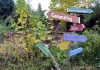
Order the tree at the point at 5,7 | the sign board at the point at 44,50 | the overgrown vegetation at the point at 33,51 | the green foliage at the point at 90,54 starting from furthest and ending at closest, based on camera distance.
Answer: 1. the tree at the point at 5,7
2. the green foliage at the point at 90,54
3. the overgrown vegetation at the point at 33,51
4. the sign board at the point at 44,50

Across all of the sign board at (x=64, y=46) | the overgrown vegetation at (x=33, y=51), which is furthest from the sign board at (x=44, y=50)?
the sign board at (x=64, y=46)

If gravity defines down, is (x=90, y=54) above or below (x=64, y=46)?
below

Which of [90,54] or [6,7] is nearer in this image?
[90,54]

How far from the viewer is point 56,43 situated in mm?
6957

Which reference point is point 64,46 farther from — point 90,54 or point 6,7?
point 6,7

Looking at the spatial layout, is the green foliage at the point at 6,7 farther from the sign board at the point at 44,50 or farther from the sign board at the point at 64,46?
the sign board at the point at 44,50

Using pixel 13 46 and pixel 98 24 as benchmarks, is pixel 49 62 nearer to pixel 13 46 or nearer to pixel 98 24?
pixel 13 46

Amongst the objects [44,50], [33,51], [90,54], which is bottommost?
[90,54]

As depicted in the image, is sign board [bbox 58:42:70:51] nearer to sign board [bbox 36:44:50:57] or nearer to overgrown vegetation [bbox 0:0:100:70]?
overgrown vegetation [bbox 0:0:100:70]

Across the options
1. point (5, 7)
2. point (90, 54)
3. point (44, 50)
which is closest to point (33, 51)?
point (44, 50)

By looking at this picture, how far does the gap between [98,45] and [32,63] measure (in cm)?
141

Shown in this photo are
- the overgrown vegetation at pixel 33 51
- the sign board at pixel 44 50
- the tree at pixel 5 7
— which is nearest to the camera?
the sign board at pixel 44 50

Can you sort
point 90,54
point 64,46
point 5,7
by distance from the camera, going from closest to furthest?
point 64,46, point 90,54, point 5,7

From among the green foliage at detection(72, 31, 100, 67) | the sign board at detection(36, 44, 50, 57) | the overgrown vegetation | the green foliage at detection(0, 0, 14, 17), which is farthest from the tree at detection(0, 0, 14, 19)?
the sign board at detection(36, 44, 50, 57)
